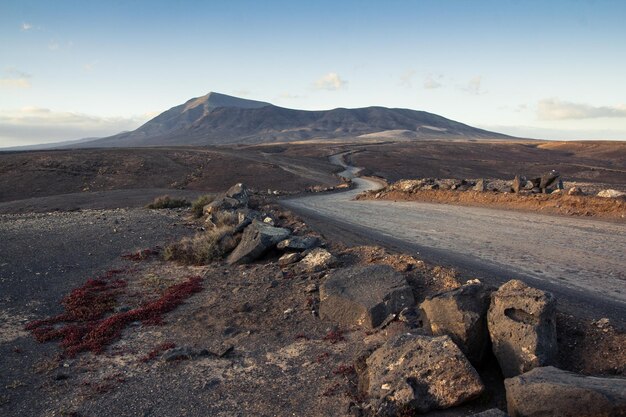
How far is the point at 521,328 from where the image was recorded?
6.96m

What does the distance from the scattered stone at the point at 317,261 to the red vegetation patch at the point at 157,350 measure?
4476 mm

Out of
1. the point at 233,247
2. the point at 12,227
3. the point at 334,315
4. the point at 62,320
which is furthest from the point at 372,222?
the point at 12,227

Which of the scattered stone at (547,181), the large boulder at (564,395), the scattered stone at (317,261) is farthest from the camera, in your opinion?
the scattered stone at (547,181)

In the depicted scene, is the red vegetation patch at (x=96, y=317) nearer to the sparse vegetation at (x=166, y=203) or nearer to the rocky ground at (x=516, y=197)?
the sparse vegetation at (x=166, y=203)

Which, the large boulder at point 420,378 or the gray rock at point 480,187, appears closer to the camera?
the large boulder at point 420,378

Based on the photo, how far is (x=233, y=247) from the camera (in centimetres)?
1609

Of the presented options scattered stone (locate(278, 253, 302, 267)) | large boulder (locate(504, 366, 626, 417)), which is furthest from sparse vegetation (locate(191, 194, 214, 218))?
large boulder (locate(504, 366, 626, 417))

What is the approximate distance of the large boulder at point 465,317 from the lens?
7273 millimetres

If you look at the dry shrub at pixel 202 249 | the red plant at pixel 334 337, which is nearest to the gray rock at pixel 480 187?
the dry shrub at pixel 202 249

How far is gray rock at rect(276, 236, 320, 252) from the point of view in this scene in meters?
14.4

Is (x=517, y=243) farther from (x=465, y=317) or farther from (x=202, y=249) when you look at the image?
(x=202, y=249)

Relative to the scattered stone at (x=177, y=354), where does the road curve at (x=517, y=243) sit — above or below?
above

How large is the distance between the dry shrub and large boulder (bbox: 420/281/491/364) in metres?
8.89

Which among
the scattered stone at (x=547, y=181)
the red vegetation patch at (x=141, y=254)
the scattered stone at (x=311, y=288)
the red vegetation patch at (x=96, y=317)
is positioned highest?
the scattered stone at (x=547, y=181)
